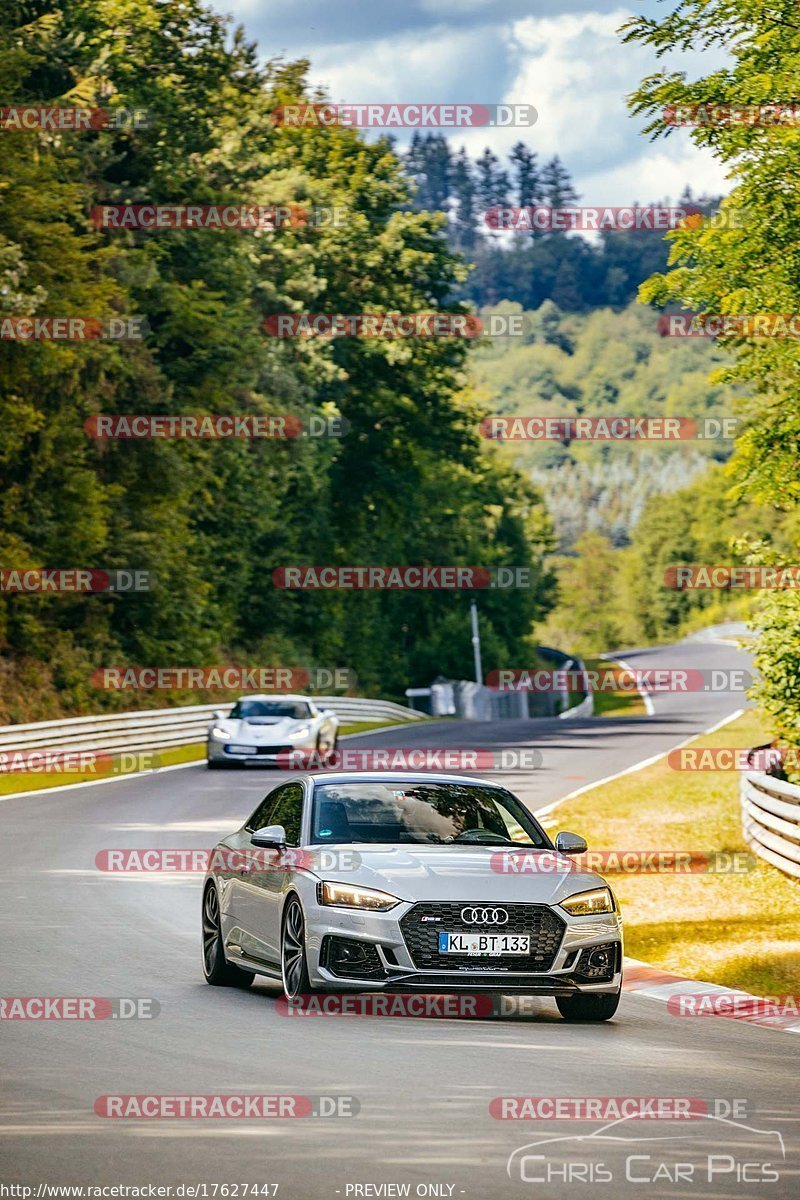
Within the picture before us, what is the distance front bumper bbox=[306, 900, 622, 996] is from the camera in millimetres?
10914

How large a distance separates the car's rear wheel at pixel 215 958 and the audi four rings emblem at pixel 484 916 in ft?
6.67

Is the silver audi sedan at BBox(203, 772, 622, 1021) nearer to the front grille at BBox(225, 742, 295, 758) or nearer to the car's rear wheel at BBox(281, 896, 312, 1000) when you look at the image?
the car's rear wheel at BBox(281, 896, 312, 1000)

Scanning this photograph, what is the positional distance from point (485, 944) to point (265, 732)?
2563cm

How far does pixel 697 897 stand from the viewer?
60.9 ft

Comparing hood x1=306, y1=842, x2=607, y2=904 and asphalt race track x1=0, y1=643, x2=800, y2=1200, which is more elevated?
hood x1=306, y1=842, x2=607, y2=904

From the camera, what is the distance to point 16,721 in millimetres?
44625

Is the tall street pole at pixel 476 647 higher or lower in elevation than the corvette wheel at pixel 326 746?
lower

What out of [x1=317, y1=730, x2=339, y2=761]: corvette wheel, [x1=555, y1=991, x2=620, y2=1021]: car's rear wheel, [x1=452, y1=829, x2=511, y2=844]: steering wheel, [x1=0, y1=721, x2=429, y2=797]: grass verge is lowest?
[x1=0, y1=721, x2=429, y2=797]: grass verge

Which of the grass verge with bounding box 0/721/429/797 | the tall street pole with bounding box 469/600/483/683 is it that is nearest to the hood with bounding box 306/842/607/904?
the grass verge with bounding box 0/721/429/797

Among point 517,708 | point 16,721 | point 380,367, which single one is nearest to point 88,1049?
point 16,721

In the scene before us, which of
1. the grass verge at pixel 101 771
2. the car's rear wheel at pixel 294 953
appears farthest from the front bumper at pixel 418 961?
the grass verge at pixel 101 771

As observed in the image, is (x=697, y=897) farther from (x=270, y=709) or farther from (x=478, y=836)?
(x=270, y=709)

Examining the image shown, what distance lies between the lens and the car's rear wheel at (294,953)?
440 inches

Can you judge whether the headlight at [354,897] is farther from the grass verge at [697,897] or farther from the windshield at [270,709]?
the windshield at [270,709]
